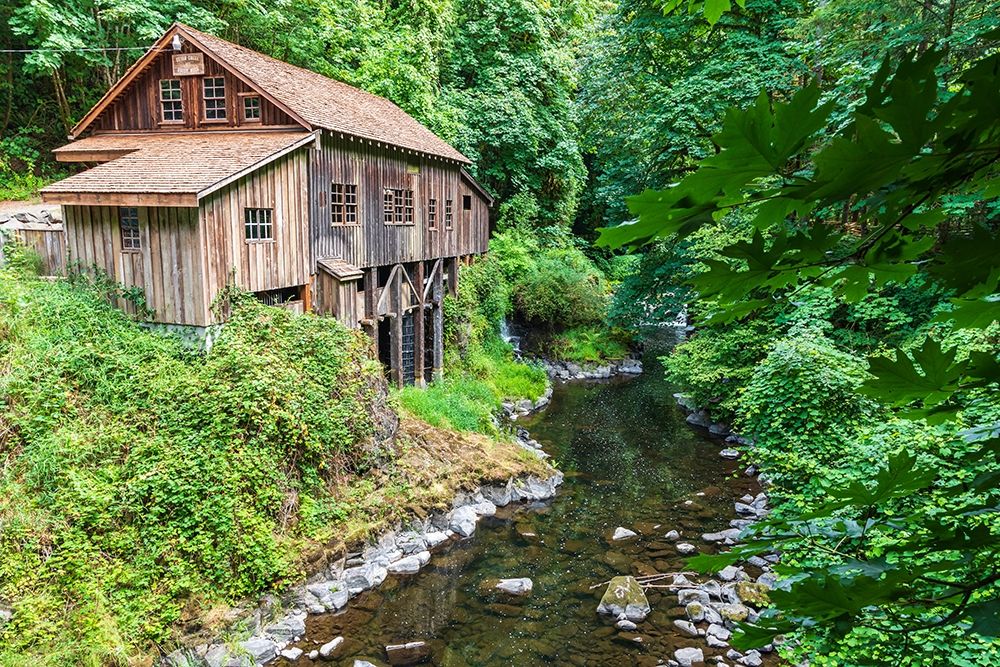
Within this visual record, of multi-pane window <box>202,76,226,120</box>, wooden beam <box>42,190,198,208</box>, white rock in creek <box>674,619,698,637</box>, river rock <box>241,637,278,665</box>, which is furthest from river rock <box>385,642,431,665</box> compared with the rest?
multi-pane window <box>202,76,226,120</box>

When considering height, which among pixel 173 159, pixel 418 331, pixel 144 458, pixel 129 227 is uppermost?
pixel 173 159

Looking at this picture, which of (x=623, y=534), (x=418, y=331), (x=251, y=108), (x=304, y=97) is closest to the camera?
(x=623, y=534)

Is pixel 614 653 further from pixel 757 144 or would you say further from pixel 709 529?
pixel 757 144

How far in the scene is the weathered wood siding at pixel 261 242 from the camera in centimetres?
1112

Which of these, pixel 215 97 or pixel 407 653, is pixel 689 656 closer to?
pixel 407 653

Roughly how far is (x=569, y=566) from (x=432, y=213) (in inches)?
484

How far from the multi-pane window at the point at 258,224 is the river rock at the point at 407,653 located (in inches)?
321

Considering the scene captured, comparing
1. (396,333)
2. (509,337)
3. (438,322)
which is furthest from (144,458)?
(509,337)

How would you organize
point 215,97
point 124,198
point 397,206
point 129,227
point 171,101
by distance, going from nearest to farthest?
point 124,198
point 129,227
point 215,97
point 171,101
point 397,206

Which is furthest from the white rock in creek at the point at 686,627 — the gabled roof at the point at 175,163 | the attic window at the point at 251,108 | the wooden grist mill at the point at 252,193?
the attic window at the point at 251,108

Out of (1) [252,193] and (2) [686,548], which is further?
(1) [252,193]

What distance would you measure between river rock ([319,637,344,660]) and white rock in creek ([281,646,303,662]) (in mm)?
302

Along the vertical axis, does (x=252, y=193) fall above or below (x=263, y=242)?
above

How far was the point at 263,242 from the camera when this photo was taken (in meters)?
12.2
